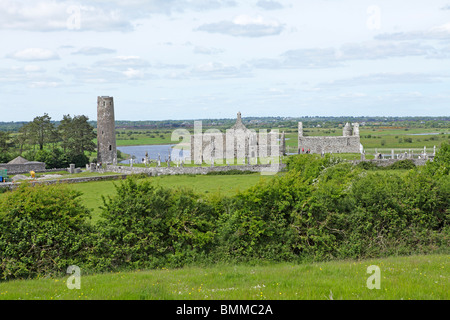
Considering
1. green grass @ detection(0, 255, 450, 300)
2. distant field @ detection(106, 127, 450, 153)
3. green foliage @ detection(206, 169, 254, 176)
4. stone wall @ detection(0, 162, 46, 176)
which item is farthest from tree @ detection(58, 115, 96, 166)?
green grass @ detection(0, 255, 450, 300)

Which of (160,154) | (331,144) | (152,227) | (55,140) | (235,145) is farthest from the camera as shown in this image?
(160,154)

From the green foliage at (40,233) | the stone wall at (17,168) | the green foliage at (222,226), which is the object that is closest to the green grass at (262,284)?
the green foliage at (40,233)

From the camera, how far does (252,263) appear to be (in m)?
13.8

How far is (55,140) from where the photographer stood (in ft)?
230

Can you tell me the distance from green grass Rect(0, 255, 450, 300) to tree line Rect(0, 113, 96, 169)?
49.0 m

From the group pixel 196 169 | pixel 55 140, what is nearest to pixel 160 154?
pixel 55 140

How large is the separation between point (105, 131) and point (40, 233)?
47785mm

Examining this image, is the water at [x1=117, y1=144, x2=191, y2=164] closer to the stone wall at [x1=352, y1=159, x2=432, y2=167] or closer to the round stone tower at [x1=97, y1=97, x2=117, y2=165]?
the round stone tower at [x1=97, y1=97, x2=117, y2=165]

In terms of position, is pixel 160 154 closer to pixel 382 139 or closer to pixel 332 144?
pixel 332 144

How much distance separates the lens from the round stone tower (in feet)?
195

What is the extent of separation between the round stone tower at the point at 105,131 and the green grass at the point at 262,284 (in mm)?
48744

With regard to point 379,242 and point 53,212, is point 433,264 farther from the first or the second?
point 53,212

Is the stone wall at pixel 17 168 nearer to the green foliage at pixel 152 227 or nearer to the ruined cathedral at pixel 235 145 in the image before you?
the ruined cathedral at pixel 235 145
